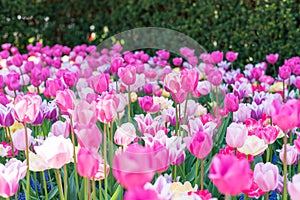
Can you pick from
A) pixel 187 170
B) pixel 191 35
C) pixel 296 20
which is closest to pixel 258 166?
pixel 187 170

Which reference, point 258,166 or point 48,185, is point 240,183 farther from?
point 48,185

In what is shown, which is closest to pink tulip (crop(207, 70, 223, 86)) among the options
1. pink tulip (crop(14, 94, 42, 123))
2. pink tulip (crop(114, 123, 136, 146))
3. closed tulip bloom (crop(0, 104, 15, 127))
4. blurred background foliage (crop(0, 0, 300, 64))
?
pink tulip (crop(114, 123, 136, 146))

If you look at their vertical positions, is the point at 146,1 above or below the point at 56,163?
above

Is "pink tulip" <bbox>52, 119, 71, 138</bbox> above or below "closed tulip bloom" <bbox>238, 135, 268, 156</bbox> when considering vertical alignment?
above

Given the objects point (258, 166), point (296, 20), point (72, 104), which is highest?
point (296, 20)

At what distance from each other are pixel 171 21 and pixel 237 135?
425 centimetres

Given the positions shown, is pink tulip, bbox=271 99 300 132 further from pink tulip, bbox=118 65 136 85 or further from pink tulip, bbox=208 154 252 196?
pink tulip, bbox=118 65 136 85

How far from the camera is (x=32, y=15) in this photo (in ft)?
20.3

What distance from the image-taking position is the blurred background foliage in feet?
16.2

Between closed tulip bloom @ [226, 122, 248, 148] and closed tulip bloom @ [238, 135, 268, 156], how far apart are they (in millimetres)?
104

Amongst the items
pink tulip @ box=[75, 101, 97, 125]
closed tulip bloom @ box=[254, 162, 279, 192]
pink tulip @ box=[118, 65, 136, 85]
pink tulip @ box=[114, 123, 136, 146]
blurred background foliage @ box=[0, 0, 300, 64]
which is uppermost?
blurred background foliage @ box=[0, 0, 300, 64]

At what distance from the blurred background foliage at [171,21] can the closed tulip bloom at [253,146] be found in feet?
11.1

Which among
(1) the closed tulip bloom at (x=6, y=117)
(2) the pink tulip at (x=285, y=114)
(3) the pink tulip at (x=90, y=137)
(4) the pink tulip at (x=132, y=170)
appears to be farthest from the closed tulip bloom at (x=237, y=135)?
(1) the closed tulip bloom at (x=6, y=117)

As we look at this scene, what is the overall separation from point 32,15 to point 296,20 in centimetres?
296
